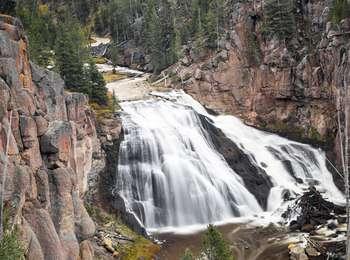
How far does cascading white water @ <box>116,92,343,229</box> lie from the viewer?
138ft

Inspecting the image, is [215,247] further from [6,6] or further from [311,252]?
[6,6]

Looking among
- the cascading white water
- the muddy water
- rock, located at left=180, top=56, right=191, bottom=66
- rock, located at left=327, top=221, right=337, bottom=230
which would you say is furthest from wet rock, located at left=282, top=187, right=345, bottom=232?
rock, located at left=180, top=56, right=191, bottom=66

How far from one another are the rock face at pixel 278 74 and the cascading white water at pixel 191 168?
Result: 12.4ft

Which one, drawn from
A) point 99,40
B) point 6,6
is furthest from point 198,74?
point 99,40

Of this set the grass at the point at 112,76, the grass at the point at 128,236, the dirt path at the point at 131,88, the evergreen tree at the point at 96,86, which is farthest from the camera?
the grass at the point at 112,76

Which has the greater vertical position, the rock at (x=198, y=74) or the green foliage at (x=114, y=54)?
the green foliage at (x=114, y=54)

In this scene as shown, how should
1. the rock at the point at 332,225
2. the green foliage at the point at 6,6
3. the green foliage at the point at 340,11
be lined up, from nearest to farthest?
the green foliage at the point at 6,6 < the rock at the point at 332,225 < the green foliage at the point at 340,11

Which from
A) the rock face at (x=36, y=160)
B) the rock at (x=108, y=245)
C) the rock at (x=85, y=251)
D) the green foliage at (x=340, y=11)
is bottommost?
the rock at (x=108, y=245)

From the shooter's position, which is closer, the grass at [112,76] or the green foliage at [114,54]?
the grass at [112,76]

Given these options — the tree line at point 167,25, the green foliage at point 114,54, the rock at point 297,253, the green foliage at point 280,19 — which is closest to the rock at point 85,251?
the rock at point 297,253

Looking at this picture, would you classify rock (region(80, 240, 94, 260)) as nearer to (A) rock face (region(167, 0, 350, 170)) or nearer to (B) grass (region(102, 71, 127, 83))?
(A) rock face (region(167, 0, 350, 170))

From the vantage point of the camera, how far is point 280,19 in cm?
6125

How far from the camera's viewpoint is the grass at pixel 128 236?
33.5 m

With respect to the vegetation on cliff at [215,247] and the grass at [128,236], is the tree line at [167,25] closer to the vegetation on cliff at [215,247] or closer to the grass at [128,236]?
the grass at [128,236]
